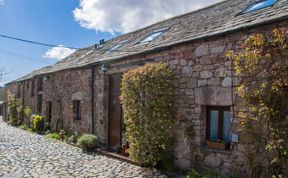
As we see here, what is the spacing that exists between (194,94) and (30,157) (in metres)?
5.93

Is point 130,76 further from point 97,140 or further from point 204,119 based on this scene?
point 97,140

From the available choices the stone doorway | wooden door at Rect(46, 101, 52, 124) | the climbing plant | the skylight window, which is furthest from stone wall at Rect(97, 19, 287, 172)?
wooden door at Rect(46, 101, 52, 124)

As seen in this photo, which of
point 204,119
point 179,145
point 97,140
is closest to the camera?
point 204,119

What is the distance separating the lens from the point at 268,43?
4.85 m

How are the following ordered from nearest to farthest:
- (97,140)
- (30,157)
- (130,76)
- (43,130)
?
(130,76) → (30,157) → (97,140) → (43,130)

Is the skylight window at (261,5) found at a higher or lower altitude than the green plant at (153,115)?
higher

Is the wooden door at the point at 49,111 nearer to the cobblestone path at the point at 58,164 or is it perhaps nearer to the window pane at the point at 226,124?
the cobblestone path at the point at 58,164

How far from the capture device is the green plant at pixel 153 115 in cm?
754

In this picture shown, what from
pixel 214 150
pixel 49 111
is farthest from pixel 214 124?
pixel 49 111

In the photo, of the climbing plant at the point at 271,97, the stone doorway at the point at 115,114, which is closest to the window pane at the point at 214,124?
the climbing plant at the point at 271,97

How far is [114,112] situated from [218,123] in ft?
16.1

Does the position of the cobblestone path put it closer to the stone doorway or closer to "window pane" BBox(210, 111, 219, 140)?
the stone doorway

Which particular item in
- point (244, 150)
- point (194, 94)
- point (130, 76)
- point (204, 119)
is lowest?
point (244, 150)

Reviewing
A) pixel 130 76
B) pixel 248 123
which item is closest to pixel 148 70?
pixel 130 76
